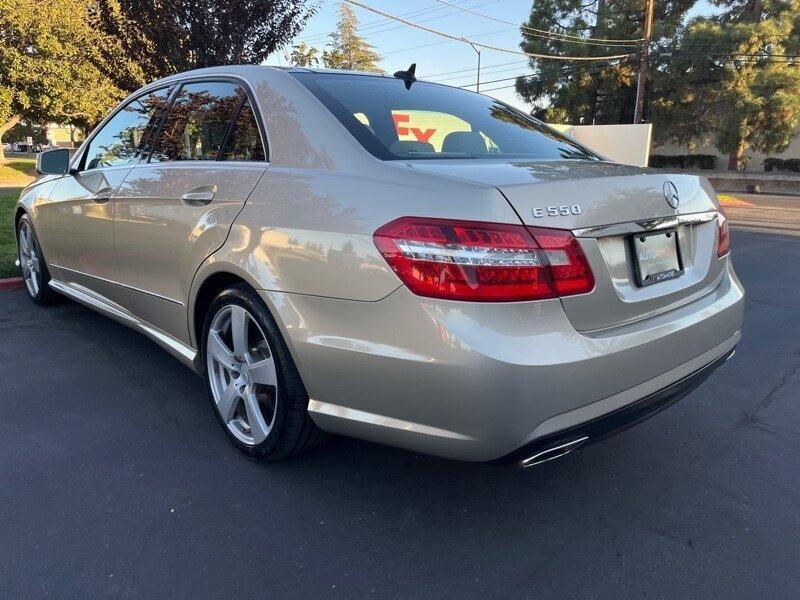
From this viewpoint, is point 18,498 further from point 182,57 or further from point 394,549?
point 182,57

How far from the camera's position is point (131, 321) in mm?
3609

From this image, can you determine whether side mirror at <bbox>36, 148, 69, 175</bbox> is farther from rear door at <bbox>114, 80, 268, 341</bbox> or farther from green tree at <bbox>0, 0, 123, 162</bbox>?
green tree at <bbox>0, 0, 123, 162</bbox>

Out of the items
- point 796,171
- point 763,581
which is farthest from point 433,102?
point 796,171

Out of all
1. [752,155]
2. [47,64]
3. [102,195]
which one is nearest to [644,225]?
[102,195]

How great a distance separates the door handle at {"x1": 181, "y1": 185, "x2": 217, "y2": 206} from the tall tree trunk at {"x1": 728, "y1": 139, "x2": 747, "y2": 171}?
3427 cm

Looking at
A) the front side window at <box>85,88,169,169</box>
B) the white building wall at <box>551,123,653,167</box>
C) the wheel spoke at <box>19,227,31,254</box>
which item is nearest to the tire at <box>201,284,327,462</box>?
the front side window at <box>85,88,169,169</box>

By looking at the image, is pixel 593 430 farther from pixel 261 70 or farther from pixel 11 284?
pixel 11 284

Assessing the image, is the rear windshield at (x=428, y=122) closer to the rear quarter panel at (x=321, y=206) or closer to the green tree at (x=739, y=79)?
the rear quarter panel at (x=321, y=206)

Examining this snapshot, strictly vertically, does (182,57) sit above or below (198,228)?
above

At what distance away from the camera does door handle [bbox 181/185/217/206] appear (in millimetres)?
2727

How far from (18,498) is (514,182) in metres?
2.31

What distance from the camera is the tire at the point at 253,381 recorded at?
7.97ft

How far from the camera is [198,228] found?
2.76m

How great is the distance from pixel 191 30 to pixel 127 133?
5118mm
